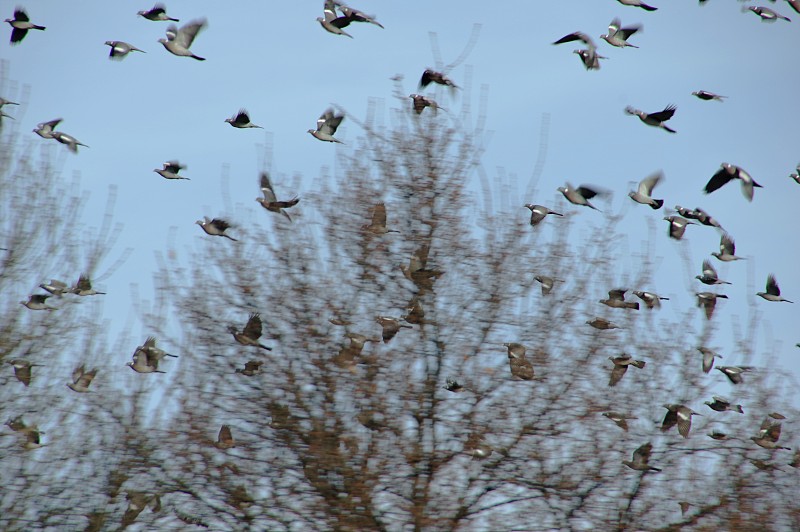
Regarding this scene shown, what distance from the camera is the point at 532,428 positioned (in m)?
15.1

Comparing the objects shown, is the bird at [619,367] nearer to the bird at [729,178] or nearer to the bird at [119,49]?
the bird at [729,178]

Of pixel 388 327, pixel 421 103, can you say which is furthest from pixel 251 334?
pixel 421 103

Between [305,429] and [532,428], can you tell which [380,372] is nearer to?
[305,429]

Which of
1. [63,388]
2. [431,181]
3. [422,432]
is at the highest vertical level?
[431,181]

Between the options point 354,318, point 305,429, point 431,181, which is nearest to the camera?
point 305,429

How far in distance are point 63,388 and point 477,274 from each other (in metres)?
6.70

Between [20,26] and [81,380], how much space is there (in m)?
5.53

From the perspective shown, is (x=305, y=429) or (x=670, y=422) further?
(x=670, y=422)

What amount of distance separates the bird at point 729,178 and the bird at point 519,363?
11.3ft

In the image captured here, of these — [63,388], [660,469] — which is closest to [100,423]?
[63,388]

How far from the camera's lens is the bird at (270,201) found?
54.8 feet

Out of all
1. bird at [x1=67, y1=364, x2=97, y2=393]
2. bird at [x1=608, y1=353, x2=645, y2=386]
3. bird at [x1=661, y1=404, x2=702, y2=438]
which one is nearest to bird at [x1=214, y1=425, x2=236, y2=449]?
bird at [x1=67, y1=364, x2=97, y2=393]

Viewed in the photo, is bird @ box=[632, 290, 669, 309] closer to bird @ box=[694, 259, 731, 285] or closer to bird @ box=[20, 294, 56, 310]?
bird @ box=[694, 259, 731, 285]

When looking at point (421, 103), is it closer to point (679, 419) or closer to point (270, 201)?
point (270, 201)
